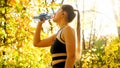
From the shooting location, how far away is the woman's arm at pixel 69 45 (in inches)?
120

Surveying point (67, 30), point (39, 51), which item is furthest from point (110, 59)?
point (67, 30)

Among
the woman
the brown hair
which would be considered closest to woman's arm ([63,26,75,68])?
the woman

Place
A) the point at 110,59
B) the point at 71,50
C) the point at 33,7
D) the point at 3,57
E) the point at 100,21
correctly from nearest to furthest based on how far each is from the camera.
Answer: the point at 71,50, the point at 3,57, the point at 33,7, the point at 110,59, the point at 100,21

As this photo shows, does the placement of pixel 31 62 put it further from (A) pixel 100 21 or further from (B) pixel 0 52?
(A) pixel 100 21

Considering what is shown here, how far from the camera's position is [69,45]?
3092 millimetres

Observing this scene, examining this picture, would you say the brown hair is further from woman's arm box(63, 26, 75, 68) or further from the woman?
woman's arm box(63, 26, 75, 68)

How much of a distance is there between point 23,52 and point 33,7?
2.99 feet

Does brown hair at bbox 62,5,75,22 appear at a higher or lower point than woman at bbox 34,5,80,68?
higher

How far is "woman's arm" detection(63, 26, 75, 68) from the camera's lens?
120 inches

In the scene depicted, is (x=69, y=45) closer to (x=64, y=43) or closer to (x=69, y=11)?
(x=64, y=43)

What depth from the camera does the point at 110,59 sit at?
732 inches

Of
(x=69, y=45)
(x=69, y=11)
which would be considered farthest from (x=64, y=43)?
(x=69, y=11)

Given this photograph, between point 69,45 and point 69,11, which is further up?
point 69,11

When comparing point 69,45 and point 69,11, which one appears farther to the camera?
point 69,11
